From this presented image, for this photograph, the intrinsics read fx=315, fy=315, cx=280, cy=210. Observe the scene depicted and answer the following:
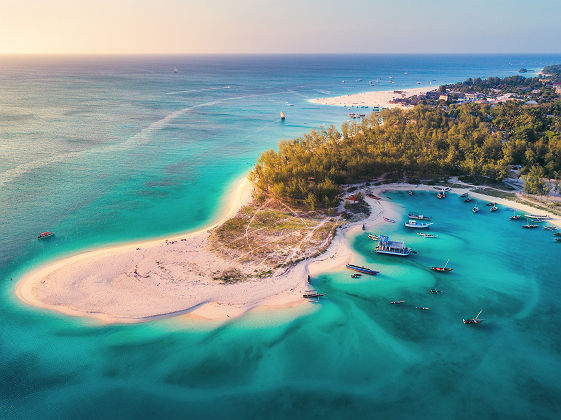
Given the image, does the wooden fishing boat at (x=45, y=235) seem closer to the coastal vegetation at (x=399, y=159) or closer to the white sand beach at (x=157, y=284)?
the white sand beach at (x=157, y=284)

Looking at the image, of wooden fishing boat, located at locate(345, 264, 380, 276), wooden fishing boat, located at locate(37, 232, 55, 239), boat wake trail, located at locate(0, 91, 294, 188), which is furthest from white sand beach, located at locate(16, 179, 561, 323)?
boat wake trail, located at locate(0, 91, 294, 188)

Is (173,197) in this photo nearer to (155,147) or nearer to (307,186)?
(307,186)

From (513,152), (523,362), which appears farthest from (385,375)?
(513,152)

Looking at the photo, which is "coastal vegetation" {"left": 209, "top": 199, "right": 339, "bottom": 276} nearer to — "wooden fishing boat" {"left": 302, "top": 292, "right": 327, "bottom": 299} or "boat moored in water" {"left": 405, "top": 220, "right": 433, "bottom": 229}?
"wooden fishing boat" {"left": 302, "top": 292, "right": 327, "bottom": 299}

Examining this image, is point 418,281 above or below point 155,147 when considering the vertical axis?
below

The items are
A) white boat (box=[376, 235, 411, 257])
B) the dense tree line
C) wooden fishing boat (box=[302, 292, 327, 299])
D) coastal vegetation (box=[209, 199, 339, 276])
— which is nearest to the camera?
wooden fishing boat (box=[302, 292, 327, 299])

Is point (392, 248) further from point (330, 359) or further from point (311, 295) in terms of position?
point (330, 359)
